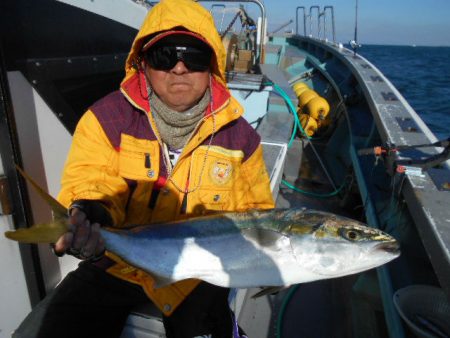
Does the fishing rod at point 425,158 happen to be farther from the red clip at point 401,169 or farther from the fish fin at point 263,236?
the fish fin at point 263,236

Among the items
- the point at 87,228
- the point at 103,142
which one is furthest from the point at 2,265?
→ the point at 103,142

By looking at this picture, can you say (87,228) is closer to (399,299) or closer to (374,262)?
(374,262)

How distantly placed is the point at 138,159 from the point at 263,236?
0.91 metres

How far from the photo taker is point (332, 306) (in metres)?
2.97

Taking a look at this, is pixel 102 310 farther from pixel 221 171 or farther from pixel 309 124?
pixel 309 124

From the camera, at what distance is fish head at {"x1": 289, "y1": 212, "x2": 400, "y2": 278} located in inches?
62.8

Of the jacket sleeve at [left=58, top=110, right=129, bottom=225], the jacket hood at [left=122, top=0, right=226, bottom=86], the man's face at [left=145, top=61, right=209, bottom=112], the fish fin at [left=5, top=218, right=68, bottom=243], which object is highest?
the jacket hood at [left=122, top=0, right=226, bottom=86]

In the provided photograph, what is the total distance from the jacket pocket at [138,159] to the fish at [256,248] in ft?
1.24

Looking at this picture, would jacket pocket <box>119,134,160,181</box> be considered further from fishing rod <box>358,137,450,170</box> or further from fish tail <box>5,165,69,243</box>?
fishing rod <box>358,137,450,170</box>

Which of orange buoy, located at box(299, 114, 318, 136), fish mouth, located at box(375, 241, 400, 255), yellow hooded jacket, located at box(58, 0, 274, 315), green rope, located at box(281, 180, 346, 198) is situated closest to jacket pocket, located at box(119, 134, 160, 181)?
yellow hooded jacket, located at box(58, 0, 274, 315)

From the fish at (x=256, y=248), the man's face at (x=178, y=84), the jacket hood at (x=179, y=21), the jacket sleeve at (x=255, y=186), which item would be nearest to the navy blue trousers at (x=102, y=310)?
the fish at (x=256, y=248)

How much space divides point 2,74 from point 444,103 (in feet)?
53.6

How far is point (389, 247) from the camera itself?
1.59 m

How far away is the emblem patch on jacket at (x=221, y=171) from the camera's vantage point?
7.01ft
